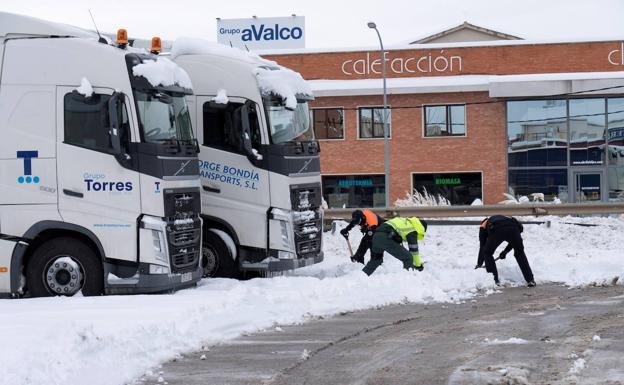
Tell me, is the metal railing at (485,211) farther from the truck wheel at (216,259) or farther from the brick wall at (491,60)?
the brick wall at (491,60)

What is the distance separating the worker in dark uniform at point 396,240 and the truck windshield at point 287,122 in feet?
6.58

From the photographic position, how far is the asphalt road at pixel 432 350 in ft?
26.7

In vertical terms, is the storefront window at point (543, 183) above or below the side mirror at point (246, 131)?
below

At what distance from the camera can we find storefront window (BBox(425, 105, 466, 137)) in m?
39.4

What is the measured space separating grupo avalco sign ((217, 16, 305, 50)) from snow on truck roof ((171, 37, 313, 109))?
30.8 meters

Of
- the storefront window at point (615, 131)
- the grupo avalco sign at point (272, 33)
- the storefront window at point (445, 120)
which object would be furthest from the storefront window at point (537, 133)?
the grupo avalco sign at point (272, 33)

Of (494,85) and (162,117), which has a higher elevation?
(494,85)

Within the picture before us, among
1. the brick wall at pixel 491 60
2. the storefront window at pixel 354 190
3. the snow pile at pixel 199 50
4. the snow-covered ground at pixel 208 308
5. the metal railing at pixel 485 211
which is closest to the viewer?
the snow-covered ground at pixel 208 308

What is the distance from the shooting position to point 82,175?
43.8 ft

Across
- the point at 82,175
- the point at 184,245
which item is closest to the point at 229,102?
the point at 184,245

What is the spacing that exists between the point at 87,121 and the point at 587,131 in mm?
28886

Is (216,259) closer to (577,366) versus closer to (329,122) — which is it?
(577,366)

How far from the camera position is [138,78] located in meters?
13.3

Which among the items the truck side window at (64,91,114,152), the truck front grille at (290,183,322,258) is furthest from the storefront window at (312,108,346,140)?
the truck side window at (64,91,114,152)
